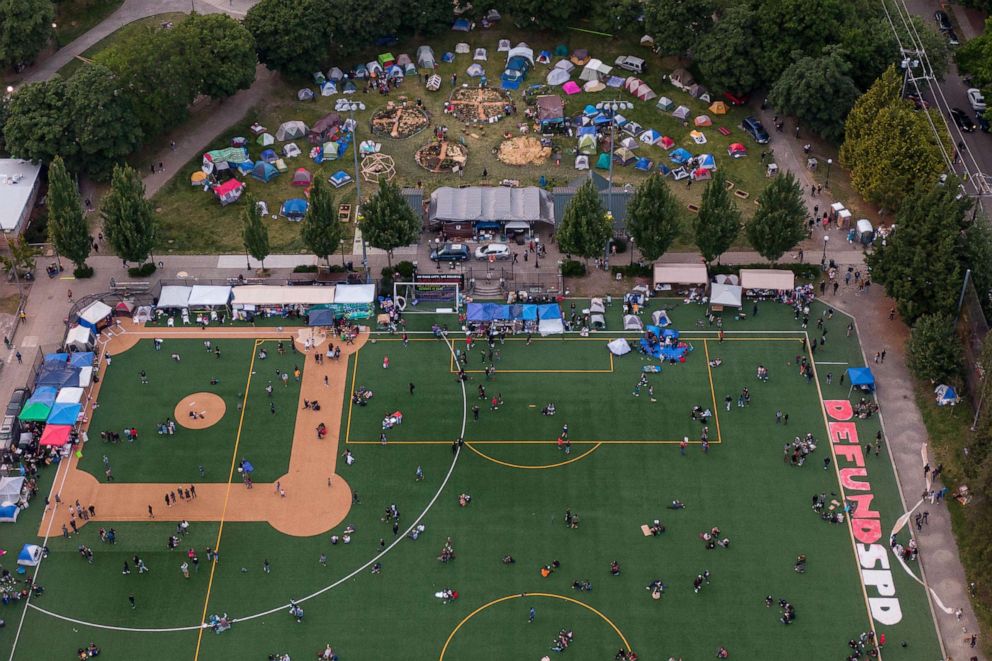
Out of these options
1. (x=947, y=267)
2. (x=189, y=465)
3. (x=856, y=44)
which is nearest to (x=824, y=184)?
(x=856, y=44)

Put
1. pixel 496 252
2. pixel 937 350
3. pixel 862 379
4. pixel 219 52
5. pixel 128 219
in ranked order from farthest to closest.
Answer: pixel 219 52, pixel 496 252, pixel 128 219, pixel 862 379, pixel 937 350

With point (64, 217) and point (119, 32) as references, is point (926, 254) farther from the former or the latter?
point (119, 32)

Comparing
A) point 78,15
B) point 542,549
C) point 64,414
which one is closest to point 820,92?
point 542,549

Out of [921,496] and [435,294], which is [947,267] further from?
[435,294]

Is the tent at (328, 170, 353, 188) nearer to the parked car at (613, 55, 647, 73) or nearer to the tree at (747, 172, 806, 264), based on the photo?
the parked car at (613, 55, 647, 73)

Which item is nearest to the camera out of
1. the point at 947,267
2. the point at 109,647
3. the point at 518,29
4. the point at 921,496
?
the point at 109,647

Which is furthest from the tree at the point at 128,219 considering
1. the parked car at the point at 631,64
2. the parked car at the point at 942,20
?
the parked car at the point at 942,20
